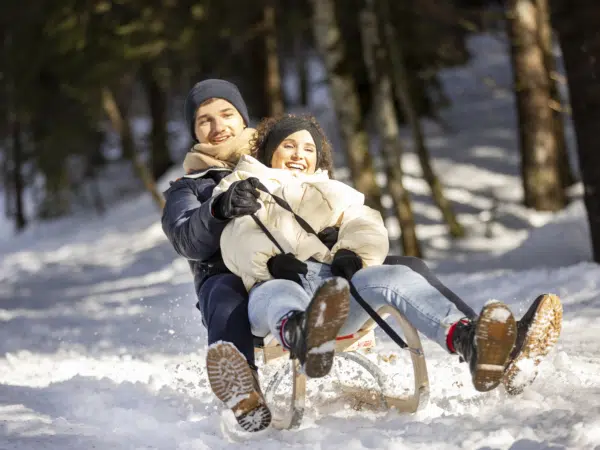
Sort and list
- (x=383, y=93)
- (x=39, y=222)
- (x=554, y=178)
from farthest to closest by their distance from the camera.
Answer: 1. (x=39, y=222)
2. (x=554, y=178)
3. (x=383, y=93)

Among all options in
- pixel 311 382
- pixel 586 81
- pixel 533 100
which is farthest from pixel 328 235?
pixel 533 100

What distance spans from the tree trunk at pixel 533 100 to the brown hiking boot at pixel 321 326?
8918mm

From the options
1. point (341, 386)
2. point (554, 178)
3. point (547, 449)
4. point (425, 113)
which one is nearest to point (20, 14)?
point (425, 113)

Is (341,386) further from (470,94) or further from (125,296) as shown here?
(470,94)

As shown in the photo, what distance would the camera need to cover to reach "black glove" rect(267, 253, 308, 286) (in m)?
3.90

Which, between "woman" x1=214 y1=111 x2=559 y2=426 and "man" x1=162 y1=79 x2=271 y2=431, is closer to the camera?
"woman" x1=214 y1=111 x2=559 y2=426

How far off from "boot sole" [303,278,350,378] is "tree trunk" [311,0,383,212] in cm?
745

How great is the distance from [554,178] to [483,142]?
4.93 meters

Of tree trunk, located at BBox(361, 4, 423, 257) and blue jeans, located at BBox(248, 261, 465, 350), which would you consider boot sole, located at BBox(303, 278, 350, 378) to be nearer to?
blue jeans, located at BBox(248, 261, 465, 350)

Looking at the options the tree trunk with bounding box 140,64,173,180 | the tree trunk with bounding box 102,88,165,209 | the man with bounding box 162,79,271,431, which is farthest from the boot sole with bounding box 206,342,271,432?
the tree trunk with bounding box 140,64,173,180

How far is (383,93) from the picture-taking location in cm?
1118

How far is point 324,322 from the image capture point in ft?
11.1

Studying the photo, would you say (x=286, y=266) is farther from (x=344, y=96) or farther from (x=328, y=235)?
(x=344, y=96)

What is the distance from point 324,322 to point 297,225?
76 cm
